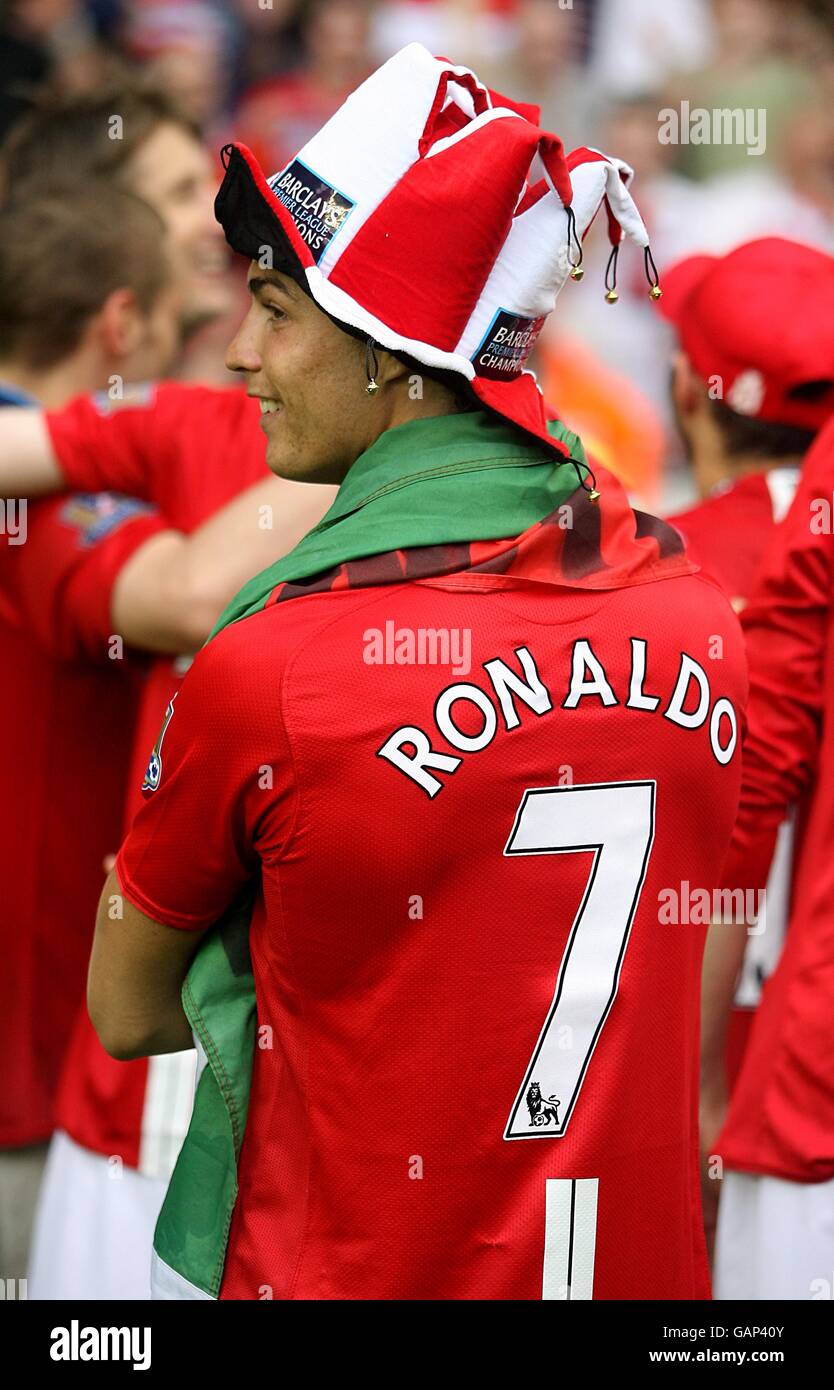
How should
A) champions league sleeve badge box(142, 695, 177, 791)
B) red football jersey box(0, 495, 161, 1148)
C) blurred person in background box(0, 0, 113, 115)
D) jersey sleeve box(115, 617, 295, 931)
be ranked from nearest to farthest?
jersey sleeve box(115, 617, 295, 931), champions league sleeve badge box(142, 695, 177, 791), red football jersey box(0, 495, 161, 1148), blurred person in background box(0, 0, 113, 115)

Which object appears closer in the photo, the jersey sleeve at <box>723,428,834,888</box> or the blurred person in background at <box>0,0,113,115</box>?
the jersey sleeve at <box>723,428,834,888</box>

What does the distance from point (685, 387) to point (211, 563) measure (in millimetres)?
930

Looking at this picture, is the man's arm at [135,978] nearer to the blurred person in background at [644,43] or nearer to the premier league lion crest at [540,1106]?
the premier league lion crest at [540,1106]

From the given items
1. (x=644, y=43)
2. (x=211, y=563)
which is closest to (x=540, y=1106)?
(x=211, y=563)

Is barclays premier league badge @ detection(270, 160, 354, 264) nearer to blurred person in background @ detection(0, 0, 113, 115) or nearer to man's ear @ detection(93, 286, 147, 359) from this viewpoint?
man's ear @ detection(93, 286, 147, 359)

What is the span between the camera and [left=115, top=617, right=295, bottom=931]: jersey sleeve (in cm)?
162

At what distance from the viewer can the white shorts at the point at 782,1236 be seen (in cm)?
242

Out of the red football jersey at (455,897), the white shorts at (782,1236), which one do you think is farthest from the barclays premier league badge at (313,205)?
the white shorts at (782,1236)

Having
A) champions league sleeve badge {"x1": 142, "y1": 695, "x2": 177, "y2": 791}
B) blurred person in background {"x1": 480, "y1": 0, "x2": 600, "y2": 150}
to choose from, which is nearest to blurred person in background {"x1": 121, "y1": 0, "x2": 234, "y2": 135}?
blurred person in background {"x1": 480, "y1": 0, "x2": 600, "y2": 150}

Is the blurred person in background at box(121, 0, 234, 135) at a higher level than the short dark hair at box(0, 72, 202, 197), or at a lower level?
higher

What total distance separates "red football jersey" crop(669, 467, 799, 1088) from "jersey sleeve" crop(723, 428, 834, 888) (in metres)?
0.14

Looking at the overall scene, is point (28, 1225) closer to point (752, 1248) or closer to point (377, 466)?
point (752, 1248)

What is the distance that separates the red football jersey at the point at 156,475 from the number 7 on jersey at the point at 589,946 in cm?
108
